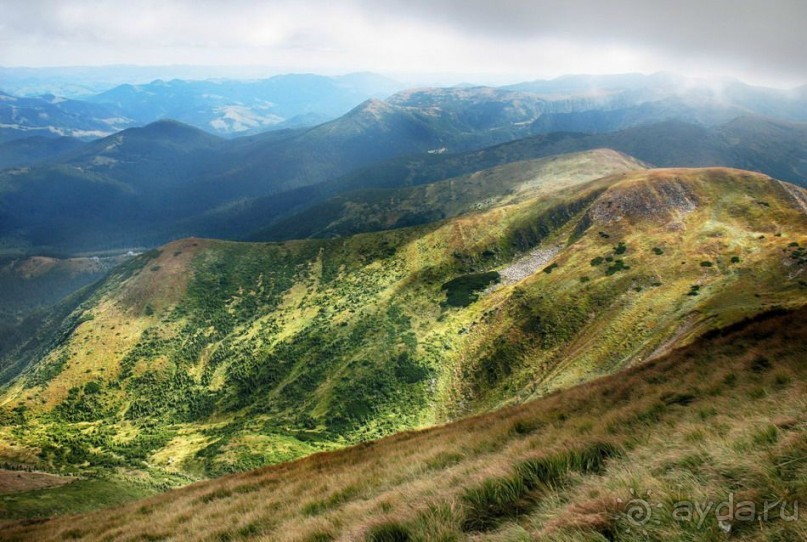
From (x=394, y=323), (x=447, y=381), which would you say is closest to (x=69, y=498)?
(x=447, y=381)

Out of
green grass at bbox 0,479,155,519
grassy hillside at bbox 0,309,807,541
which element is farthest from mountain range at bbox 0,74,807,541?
green grass at bbox 0,479,155,519

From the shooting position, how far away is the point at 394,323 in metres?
99.6

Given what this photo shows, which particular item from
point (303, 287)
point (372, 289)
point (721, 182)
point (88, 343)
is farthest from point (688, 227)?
point (88, 343)

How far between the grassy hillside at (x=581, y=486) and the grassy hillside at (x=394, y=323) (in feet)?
128

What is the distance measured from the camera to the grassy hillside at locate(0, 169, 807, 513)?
6775 centimetres

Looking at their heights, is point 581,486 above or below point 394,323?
above

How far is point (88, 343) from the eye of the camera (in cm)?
11275

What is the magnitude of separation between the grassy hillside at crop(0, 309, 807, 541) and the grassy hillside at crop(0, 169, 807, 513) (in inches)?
1540

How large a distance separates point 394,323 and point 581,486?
93541 mm

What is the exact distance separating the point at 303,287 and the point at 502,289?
216 feet

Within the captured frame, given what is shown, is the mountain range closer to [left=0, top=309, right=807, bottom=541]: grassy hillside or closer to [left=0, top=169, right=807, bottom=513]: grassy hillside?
[left=0, top=309, right=807, bottom=541]: grassy hillside

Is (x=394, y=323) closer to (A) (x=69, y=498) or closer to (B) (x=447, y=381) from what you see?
(B) (x=447, y=381)

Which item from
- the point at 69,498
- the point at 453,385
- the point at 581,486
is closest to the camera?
the point at 581,486

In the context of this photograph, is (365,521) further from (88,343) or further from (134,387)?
(88,343)
